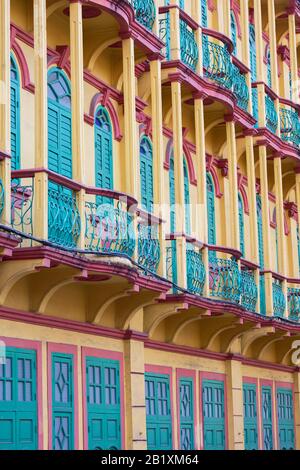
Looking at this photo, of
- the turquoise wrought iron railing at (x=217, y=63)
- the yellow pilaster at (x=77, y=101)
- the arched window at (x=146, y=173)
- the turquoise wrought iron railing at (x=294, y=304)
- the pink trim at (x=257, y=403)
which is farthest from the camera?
the turquoise wrought iron railing at (x=294, y=304)

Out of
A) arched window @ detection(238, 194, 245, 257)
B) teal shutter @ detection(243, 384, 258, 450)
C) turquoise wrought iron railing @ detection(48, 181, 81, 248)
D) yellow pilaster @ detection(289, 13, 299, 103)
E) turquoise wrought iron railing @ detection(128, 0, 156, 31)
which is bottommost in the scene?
teal shutter @ detection(243, 384, 258, 450)

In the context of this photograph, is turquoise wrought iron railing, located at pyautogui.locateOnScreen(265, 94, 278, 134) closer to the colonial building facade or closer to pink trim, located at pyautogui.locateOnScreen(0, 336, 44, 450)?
the colonial building facade

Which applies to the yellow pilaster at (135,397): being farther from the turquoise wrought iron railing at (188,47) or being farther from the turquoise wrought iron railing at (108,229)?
the turquoise wrought iron railing at (188,47)

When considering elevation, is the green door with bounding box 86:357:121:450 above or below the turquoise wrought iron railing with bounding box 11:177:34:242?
below

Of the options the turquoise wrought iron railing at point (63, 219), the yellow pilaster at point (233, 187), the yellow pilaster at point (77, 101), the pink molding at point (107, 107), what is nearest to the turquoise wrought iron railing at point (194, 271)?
the yellow pilaster at point (233, 187)

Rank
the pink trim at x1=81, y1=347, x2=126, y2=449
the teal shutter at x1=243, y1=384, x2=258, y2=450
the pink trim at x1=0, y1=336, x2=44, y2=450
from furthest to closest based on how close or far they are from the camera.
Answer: the teal shutter at x1=243, y1=384, x2=258, y2=450 → the pink trim at x1=81, y1=347, x2=126, y2=449 → the pink trim at x1=0, y1=336, x2=44, y2=450

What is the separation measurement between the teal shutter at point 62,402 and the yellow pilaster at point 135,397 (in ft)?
6.11

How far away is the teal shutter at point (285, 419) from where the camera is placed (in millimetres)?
27859

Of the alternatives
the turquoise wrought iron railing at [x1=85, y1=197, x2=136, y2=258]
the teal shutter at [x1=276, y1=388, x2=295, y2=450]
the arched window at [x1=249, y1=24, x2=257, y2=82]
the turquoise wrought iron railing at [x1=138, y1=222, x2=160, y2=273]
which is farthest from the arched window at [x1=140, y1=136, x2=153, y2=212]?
the teal shutter at [x1=276, y1=388, x2=295, y2=450]

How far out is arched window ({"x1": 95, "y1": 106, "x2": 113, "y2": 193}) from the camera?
66.2 ft

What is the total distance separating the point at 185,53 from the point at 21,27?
4773 mm

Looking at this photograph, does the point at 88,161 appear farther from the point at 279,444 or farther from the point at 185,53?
the point at 279,444

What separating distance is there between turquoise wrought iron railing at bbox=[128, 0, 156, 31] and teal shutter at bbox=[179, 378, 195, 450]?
21.1 feet
